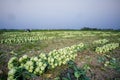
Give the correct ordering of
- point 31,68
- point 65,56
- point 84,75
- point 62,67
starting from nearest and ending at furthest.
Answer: point 31,68 → point 84,75 → point 62,67 → point 65,56

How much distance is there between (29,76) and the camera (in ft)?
16.5

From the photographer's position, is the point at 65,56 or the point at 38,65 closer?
the point at 38,65

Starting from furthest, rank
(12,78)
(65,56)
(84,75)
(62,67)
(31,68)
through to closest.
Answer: (65,56)
(62,67)
(84,75)
(31,68)
(12,78)

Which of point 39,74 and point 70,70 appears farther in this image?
point 70,70

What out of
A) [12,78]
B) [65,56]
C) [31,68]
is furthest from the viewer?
[65,56]

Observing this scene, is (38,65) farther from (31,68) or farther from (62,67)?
(62,67)

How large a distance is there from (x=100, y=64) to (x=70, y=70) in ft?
6.10

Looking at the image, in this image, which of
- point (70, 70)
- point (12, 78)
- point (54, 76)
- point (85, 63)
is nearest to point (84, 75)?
point (70, 70)

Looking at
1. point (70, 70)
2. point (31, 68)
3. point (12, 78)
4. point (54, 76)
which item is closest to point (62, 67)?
point (70, 70)

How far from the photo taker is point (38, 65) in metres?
5.68

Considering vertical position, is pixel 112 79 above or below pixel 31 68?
below

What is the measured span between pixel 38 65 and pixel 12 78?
3.71ft

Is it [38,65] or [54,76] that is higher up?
[38,65]

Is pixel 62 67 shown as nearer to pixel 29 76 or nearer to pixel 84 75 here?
pixel 84 75
